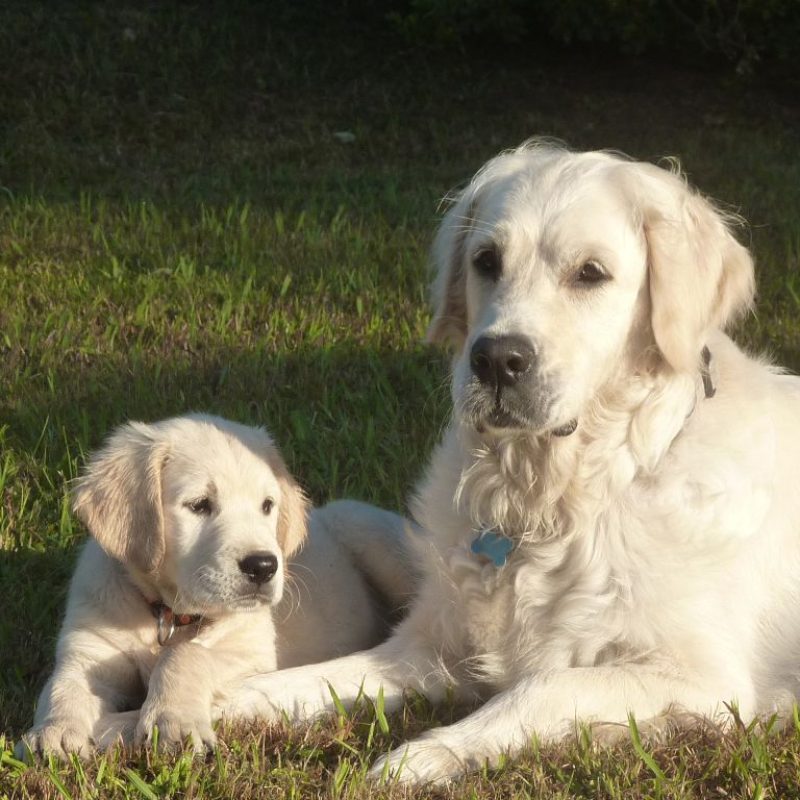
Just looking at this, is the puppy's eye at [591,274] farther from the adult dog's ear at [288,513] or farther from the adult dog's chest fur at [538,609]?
the adult dog's ear at [288,513]

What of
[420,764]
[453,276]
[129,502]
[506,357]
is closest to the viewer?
[420,764]

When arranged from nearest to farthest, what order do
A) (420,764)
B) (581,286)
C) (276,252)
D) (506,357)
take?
(420,764) → (506,357) → (581,286) → (276,252)

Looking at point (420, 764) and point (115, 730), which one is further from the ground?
point (420, 764)

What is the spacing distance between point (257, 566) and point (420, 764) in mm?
738

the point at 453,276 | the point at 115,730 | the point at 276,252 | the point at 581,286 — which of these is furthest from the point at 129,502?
the point at 276,252

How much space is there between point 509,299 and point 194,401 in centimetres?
256

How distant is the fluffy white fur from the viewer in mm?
3471

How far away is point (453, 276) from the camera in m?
3.96

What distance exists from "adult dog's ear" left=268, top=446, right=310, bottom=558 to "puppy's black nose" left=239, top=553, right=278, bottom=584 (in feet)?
1.14

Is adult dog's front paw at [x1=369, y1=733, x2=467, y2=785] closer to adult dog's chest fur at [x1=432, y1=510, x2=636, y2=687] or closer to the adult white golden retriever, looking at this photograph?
the adult white golden retriever

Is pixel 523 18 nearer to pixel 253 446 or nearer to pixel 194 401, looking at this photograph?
pixel 194 401

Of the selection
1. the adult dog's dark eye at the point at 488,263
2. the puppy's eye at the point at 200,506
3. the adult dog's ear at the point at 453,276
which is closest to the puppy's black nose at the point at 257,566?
the puppy's eye at the point at 200,506

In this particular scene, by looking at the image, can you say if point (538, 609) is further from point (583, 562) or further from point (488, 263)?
point (488, 263)

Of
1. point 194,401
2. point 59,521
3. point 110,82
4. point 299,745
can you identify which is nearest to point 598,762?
point 299,745
